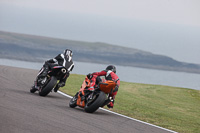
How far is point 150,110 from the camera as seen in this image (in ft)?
57.2

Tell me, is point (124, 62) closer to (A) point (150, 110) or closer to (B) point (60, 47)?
(B) point (60, 47)

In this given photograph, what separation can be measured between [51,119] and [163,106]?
9980 mm

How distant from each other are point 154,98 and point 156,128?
1051cm

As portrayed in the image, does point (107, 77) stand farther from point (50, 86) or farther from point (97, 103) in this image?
point (50, 86)

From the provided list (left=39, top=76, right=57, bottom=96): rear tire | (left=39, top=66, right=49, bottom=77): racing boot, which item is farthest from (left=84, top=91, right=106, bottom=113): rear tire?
(left=39, top=66, right=49, bottom=77): racing boot

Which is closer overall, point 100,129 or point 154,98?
point 100,129

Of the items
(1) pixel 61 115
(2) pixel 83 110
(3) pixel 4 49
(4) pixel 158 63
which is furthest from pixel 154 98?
(4) pixel 158 63

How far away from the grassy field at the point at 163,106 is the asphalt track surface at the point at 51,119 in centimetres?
139

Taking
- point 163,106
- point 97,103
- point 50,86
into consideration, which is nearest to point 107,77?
point 97,103

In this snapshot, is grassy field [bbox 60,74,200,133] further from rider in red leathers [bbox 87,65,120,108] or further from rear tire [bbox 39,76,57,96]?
rear tire [bbox 39,76,57,96]

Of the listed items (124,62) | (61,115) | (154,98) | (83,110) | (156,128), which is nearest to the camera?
(61,115)

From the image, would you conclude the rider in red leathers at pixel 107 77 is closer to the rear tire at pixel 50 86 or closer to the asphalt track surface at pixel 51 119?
the asphalt track surface at pixel 51 119

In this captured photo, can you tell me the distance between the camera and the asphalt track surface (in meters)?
9.78

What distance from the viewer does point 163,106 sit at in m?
20.2
